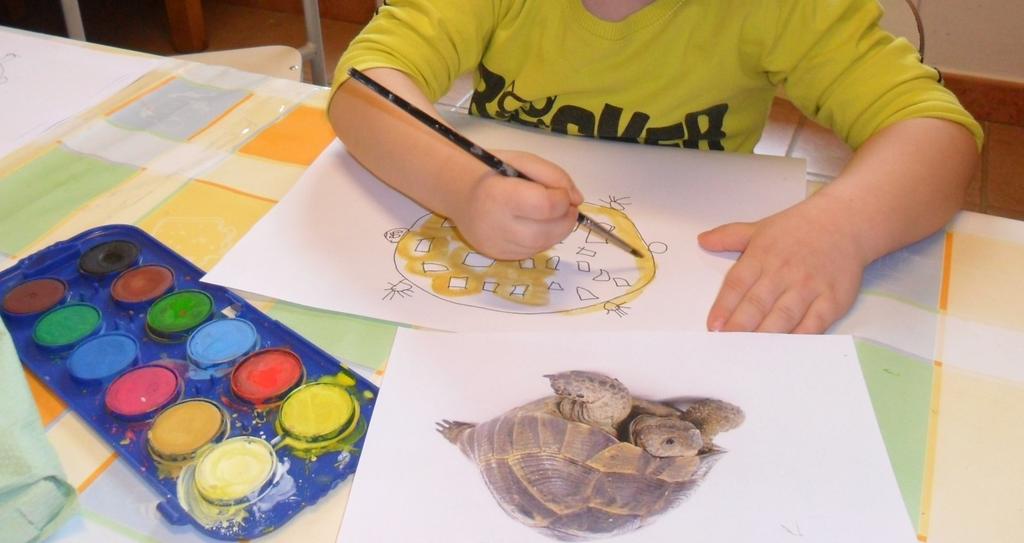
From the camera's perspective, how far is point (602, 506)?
36cm

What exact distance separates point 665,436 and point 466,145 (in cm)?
22

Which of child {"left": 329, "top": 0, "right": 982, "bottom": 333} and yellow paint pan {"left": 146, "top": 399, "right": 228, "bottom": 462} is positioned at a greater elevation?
child {"left": 329, "top": 0, "right": 982, "bottom": 333}

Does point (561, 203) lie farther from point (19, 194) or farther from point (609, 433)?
point (19, 194)

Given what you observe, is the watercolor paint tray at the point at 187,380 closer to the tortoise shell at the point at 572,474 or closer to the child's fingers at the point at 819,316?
the tortoise shell at the point at 572,474

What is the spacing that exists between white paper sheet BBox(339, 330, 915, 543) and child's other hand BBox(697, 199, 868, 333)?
2 cm

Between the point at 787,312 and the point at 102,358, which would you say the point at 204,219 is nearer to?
the point at 102,358

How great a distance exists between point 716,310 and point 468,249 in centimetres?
18

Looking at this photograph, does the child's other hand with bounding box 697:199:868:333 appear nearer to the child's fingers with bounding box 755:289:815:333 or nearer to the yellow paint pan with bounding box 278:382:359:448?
the child's fingers with bounding box 755:289:815:333

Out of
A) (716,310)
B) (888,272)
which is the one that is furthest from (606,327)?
(888,272)

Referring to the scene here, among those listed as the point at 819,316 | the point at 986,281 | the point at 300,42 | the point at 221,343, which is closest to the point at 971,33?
the point at 986,281

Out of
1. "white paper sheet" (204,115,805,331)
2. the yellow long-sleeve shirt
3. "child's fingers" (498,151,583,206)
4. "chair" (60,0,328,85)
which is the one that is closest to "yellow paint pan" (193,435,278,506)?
"white paper sheet" (204,115,805,331)

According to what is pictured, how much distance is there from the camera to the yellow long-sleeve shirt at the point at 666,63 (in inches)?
25.7

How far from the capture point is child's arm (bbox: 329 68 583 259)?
0.51m

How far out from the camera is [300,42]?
215 cm
